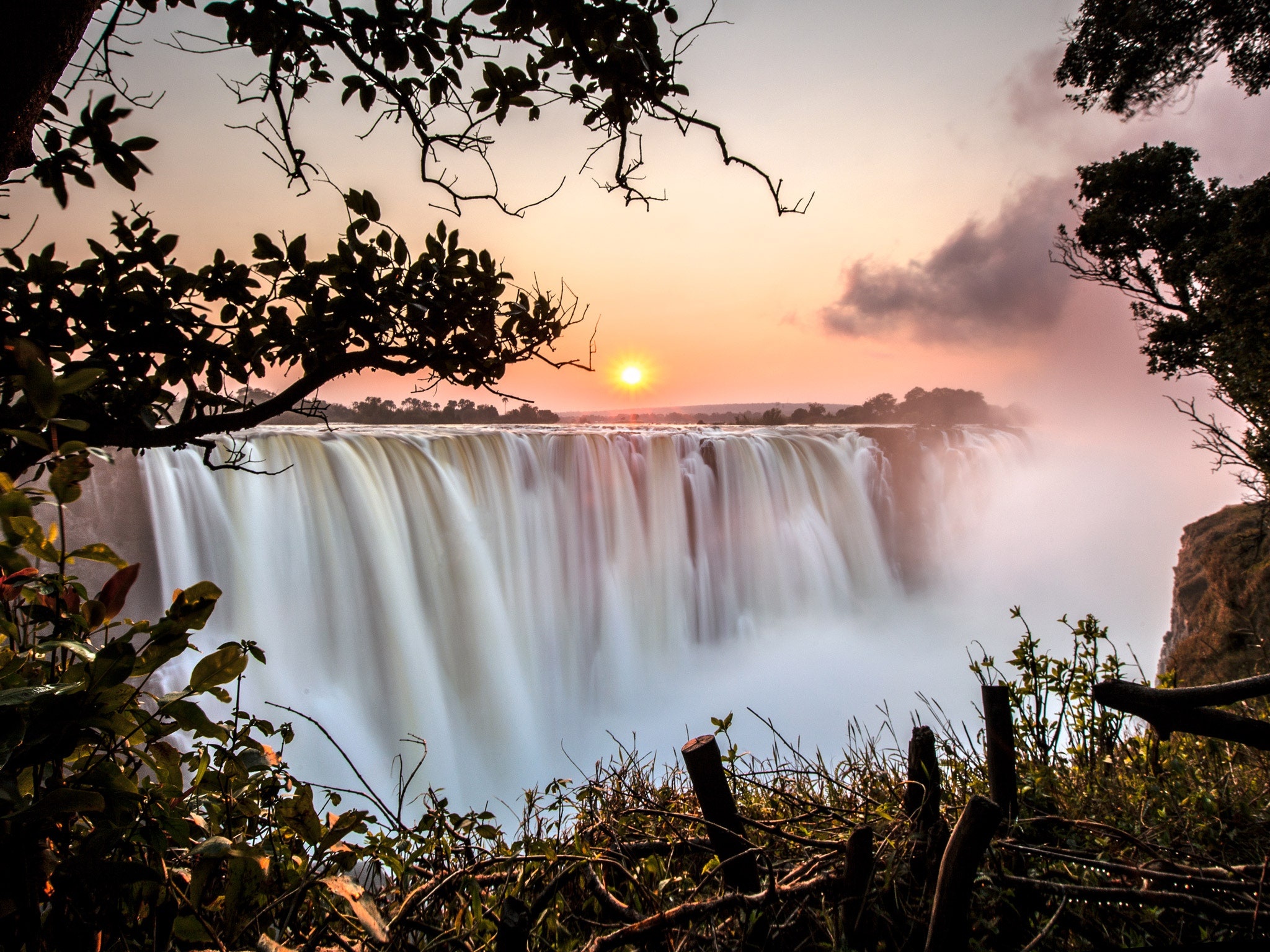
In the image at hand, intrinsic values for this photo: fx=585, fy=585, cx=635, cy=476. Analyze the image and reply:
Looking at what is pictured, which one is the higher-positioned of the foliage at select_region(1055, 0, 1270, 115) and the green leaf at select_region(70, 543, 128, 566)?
the foliage at select_region(1055, 0, 1270, 115)

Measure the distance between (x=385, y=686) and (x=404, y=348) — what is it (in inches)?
302

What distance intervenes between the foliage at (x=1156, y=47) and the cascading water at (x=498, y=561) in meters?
8.68

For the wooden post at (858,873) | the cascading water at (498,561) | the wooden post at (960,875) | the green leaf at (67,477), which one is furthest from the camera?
the cascading water at (498,561)

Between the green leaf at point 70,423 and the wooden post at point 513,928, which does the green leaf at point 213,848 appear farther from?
the green leaf at point 70,423

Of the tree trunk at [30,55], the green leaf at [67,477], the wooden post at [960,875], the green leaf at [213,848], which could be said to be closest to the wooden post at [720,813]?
the wooden post at [960,875]

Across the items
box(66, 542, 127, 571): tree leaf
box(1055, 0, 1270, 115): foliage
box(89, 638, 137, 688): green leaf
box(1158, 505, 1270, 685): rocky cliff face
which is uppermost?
box(1055, 0, 1270, 115): foliage

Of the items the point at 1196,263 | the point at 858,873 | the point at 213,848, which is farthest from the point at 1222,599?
the point at 213,848

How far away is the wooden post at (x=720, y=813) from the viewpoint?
1.50 m

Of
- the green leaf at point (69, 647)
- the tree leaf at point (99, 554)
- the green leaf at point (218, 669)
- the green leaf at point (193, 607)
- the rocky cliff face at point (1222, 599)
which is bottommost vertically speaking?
the rocky cliff face at point (1222, 599)

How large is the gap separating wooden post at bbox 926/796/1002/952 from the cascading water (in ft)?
18.2

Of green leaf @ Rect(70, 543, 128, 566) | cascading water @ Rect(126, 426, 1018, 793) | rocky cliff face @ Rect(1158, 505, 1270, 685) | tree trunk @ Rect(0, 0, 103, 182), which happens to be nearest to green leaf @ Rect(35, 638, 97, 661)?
green leaf @ Rect(70, 543, 128, 566)

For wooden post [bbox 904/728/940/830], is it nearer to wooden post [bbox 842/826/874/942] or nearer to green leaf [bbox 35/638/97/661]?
wooden post [bbox 842/826/874/942]

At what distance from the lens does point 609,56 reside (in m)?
1.66

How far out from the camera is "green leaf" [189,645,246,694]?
957mm
